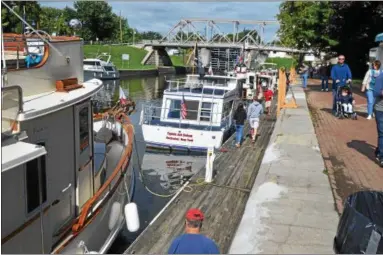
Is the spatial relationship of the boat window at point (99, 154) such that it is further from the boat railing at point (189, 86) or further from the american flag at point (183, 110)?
the boat railing at point (189, 86)

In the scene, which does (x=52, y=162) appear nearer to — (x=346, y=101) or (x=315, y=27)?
(x=346, y=101)

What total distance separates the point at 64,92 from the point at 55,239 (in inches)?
87.8

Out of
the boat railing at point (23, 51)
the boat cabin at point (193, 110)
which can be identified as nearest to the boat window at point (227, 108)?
the boat cabin at point (193, 110)

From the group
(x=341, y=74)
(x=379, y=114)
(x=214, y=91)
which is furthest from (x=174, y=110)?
(x=379, y=114)

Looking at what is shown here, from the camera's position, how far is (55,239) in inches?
247

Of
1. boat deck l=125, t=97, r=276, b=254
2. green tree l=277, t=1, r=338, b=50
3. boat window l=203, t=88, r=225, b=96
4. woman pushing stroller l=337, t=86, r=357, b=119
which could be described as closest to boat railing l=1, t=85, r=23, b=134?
boat deck l=125, t=97, r=276, b=254

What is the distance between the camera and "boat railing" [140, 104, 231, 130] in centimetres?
1711

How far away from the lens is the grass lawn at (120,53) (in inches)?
2635

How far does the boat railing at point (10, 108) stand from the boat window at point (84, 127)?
1988 millimetres

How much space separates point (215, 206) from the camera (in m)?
8.41

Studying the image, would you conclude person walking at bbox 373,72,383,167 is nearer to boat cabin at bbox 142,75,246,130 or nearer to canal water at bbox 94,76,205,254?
canal water at bbox 94,76,205,254

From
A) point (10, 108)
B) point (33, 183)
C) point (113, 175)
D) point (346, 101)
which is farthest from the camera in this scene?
point (346, 101)

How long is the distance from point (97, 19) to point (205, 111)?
3076 inches

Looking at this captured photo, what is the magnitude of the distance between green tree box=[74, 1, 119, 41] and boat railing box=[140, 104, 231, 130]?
6871cm
